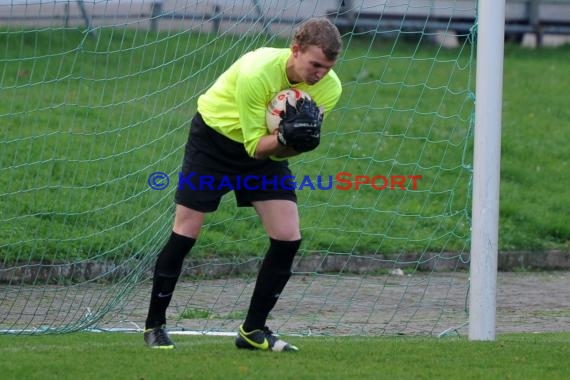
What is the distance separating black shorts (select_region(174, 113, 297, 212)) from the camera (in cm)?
621

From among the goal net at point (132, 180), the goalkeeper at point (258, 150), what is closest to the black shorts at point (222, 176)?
the goalkeeper at point (258, 150)

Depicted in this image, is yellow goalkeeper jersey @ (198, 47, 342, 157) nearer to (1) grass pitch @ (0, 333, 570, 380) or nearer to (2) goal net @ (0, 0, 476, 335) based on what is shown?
(1) grass pitch @ (0, 333, 570, 380)

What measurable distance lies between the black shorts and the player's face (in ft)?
1.73

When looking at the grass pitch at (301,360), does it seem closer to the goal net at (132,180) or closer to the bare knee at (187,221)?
the bare knee at (187,221)

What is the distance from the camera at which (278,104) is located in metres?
6.03

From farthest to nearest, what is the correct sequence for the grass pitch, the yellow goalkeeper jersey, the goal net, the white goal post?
the goal net
the white goal post
the yellow goalkeeper jersey
the grass pitch

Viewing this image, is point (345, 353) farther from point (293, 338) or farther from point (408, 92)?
point (408, 92)

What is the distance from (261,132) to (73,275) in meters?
3.56

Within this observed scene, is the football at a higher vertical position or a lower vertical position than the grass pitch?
higher

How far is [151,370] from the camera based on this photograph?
567cm

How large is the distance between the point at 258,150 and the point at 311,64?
49cm

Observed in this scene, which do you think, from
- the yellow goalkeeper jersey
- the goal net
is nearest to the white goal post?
the goal net

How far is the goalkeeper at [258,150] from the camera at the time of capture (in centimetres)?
589

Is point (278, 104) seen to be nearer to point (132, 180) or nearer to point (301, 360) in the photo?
point (301, 360)
